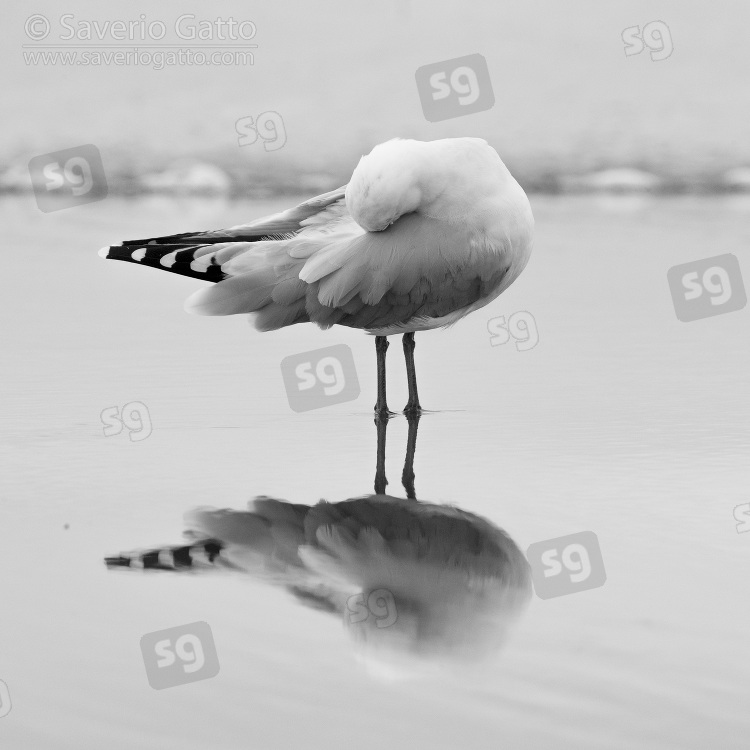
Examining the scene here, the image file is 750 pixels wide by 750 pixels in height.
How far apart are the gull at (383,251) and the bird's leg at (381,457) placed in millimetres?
60

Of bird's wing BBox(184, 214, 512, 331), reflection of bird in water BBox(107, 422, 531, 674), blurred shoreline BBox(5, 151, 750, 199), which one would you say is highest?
blurred shoreline BBox(5, 151, 750, 199)

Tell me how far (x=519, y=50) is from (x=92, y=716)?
662 inches

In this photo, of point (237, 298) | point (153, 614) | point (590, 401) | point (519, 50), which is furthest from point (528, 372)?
point (519, 50)

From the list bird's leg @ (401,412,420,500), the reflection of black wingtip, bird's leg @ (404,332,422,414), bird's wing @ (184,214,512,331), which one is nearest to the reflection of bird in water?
the reflection of black wingtip

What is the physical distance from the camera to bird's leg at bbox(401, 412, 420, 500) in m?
3.95

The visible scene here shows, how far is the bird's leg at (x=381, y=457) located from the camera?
4000 mm

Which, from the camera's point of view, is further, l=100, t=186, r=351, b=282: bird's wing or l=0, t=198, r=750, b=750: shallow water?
l=100, t=186, r=351, b=282: bird's wing

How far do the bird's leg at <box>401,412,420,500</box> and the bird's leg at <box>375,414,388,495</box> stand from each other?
6 centimetres

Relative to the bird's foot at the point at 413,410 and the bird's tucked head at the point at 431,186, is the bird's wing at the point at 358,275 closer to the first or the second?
the bird's tucked head at the point at 431,186

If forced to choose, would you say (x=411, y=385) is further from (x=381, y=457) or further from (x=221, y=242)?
(x=221, y=242)

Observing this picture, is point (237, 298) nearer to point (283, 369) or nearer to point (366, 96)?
point (283, 369)

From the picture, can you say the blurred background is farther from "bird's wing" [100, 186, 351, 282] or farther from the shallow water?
"bird's wing" [100, 186, 351, 282]

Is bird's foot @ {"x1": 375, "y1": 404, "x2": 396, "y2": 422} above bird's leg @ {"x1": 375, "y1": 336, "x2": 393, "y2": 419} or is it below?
below

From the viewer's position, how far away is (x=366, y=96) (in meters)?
17.0
